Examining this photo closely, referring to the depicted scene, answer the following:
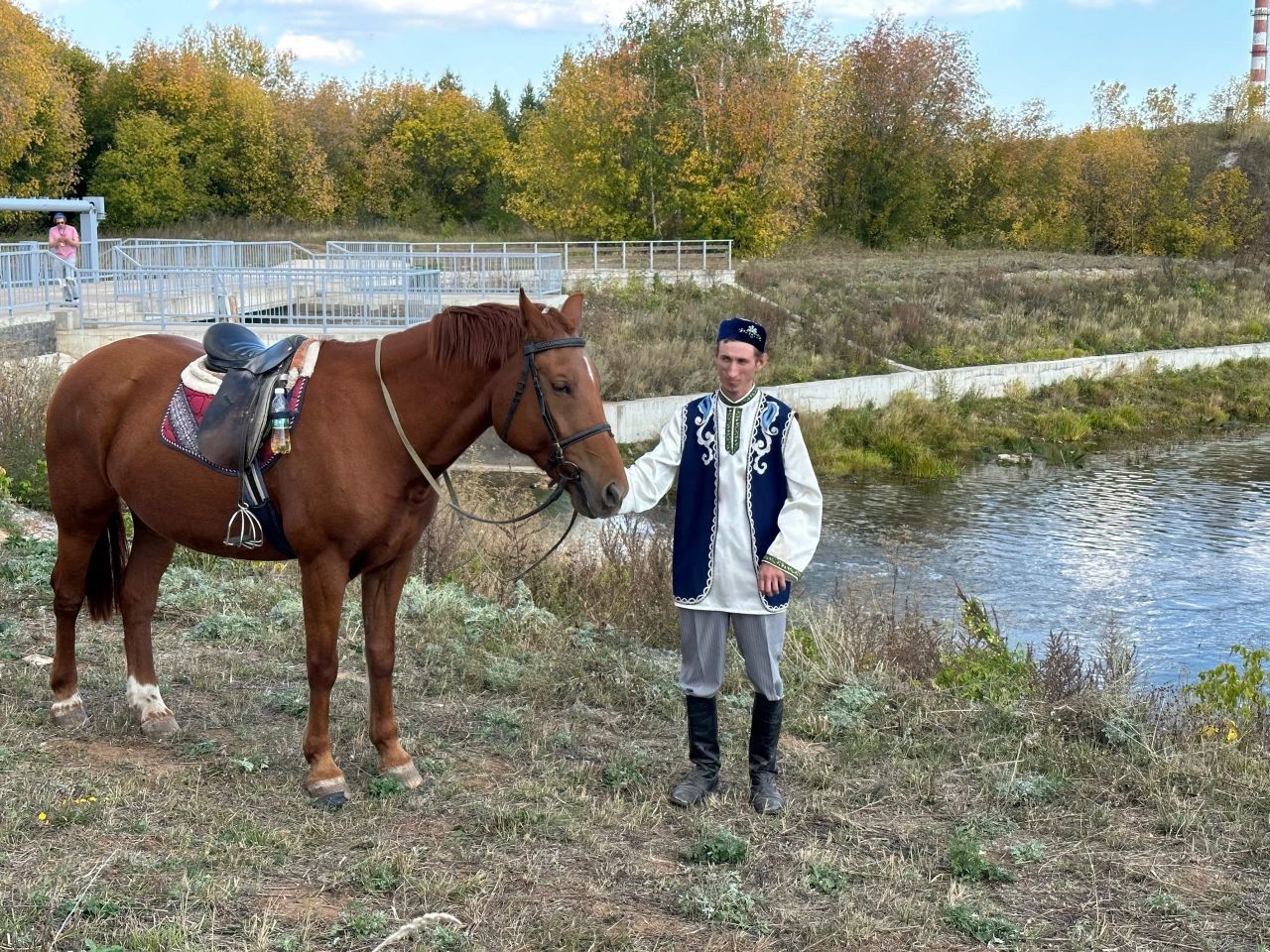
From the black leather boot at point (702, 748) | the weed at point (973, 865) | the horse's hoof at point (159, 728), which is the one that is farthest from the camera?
the horse's hoof at point (159, 728)

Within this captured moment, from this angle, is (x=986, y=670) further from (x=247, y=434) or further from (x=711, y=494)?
(x=247, y=434)

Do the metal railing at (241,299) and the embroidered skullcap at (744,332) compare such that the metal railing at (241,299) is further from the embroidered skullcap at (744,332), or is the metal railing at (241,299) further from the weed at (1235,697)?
the embroidered skullcap at (744,332)

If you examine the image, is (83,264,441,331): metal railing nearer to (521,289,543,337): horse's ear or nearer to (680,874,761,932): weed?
(521,289,543,337): horse's ear

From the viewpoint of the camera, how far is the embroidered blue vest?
4.94 m

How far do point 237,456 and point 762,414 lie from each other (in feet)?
6.70

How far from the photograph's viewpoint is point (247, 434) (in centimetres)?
483

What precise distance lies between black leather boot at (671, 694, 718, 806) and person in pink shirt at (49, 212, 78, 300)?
714 inches

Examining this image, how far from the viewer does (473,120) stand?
6031cm

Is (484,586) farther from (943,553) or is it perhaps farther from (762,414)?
(943,553)

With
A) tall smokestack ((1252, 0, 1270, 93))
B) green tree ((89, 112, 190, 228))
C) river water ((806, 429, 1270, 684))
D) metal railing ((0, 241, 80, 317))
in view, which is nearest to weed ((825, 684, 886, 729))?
river water ((806, 429, 1270, 684))

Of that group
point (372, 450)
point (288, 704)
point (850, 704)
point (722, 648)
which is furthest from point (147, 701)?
point (850, 704)

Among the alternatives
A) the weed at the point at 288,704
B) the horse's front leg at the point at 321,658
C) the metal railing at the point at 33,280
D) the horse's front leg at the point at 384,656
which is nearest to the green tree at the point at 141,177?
the metal railing at the point at 33,280

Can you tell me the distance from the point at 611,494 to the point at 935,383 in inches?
827

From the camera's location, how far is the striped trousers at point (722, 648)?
4.98 metres
